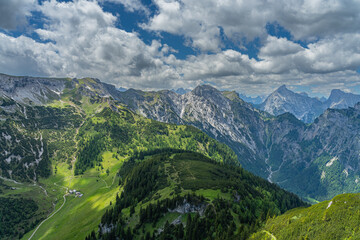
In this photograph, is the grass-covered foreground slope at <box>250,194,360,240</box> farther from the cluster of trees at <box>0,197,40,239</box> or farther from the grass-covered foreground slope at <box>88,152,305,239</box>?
the cluster of trees at <box>0,197,40,239</box>

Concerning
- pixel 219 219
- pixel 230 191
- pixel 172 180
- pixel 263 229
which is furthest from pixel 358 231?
pixel 172 180

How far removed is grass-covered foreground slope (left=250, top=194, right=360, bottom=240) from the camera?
57.9 meters

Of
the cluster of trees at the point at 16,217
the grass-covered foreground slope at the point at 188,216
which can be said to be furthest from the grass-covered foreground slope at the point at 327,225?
the cluster of trees at the point at 16,217

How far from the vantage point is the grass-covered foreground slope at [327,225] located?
57875 mm

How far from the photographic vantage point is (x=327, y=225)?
62688 millimetres

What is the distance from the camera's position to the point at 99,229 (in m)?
104

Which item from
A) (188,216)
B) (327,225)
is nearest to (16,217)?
(188,216)

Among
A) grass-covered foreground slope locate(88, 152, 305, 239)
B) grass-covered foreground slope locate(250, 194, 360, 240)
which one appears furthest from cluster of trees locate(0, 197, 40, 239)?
grass-covered foreground slope locate(250, 194, 360, 240)

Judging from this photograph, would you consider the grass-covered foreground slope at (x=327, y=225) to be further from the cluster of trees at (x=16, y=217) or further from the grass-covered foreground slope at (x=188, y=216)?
the cluster of trees at (x=16, y=217)

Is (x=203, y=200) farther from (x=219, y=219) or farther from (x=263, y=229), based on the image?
(x=263, y=229)

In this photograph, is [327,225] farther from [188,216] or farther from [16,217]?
[16,217]

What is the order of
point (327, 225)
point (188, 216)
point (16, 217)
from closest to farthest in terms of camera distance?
point (327, 225) → point (188, 216) → point (16, 217)

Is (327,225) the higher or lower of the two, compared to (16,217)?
higher

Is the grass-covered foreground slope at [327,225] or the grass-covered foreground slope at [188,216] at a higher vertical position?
the grass-covered foreground slope at [327,225]
